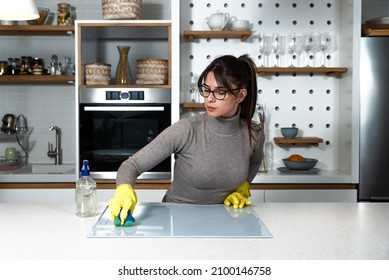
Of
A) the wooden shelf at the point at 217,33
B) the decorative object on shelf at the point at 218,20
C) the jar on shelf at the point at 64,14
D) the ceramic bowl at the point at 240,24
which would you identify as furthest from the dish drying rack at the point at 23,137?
the ceramic bowl at the point at 240,24

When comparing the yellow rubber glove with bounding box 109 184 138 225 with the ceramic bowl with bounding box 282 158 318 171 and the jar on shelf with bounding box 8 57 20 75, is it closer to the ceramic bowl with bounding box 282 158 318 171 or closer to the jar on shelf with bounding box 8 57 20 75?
the ceramic bowl with bounding box 282 158 318 171

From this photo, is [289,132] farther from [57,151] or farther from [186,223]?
[186,223]

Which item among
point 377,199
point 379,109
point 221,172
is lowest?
point 377,199

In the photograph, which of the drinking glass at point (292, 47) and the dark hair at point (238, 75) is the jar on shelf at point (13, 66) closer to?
the drinking glass at point (292, 47)

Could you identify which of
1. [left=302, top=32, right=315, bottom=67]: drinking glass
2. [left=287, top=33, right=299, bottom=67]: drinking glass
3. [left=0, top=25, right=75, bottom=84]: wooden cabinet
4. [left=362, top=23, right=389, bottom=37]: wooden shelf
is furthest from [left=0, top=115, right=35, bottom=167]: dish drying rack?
[left=362, top=23, right=389, bottom=37]: wooden shelf

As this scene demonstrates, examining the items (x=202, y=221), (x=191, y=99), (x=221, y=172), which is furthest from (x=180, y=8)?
(x=202, y=221)

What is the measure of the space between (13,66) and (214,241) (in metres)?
2.97

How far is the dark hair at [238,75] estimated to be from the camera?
2230 mm

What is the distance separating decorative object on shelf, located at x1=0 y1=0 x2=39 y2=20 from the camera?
2059 mm

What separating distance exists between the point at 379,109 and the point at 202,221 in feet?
6.88

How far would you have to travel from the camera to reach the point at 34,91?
168 inches

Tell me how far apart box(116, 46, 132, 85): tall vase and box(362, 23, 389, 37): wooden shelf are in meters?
1.63

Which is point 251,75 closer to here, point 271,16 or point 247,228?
point 247,228

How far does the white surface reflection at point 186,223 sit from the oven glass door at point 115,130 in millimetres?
1448
